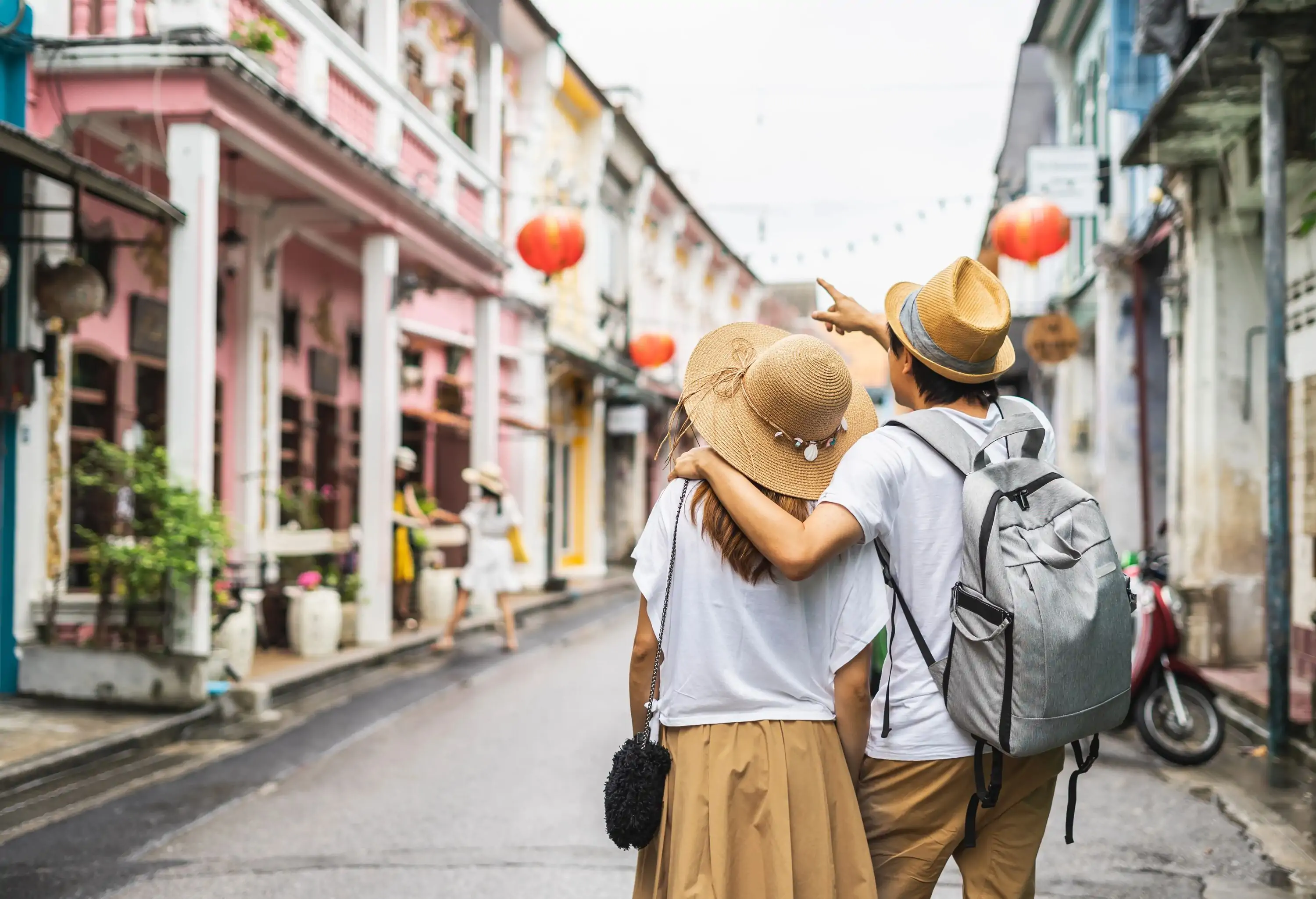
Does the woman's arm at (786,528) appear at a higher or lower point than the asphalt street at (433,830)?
higher

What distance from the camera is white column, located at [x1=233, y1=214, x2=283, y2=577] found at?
41.6 feet

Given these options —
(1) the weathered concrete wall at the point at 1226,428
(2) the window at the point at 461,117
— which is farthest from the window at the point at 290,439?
(1) the weathered concrete wall at the point at 1226,428

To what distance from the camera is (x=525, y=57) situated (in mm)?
19719

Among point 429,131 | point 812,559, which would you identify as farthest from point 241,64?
point 812,559

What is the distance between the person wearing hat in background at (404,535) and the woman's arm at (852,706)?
1087 centimetres

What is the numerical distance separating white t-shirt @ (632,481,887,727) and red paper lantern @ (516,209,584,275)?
426 inches

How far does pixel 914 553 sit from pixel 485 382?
43.2ft

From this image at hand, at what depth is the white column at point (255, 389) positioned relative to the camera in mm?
12680

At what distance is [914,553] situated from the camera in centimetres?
260

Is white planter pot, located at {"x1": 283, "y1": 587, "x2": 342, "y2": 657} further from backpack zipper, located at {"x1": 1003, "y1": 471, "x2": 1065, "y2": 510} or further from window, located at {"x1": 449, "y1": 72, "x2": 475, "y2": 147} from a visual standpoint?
backpack zipper, located at {"x1": 1003, "y1": 471, "x2": 1065, "y2": 510}

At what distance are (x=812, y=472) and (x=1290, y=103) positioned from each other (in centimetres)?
725

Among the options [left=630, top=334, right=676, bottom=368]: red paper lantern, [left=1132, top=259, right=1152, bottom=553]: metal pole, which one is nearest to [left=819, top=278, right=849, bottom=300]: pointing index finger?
[left=1132, top=259, right=1152, bottom=553]: metal pole

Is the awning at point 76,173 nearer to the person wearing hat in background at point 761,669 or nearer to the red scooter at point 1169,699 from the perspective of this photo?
the person wearing hat in background at point 761,669

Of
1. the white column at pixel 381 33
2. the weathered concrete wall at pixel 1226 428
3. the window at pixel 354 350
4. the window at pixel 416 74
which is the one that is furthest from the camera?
the window at pixel 354 350
